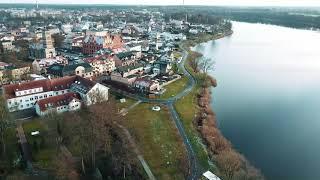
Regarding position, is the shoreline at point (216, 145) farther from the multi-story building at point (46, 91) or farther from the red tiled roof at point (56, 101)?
the red tiled roof at point (56, 101)

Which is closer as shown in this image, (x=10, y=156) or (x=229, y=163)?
(x=229, y=163)

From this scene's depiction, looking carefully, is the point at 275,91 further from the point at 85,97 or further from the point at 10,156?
the point at 10,156

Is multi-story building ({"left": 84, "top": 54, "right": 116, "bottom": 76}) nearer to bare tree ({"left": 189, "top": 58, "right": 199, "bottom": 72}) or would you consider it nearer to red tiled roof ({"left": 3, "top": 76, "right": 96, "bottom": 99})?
red tiled roof ({"left": 3, "top": 76, "right": 96, "bottom": 99})

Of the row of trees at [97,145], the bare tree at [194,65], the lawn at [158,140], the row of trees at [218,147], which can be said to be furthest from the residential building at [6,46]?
the row of trees at [97,145]

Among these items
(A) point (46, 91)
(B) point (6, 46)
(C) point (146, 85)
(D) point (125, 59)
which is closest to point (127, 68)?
(D) point (125, 59)

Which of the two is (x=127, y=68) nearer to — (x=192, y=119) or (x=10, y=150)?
(x=192, y=119)

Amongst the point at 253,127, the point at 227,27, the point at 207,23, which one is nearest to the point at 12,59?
the point at 253,127

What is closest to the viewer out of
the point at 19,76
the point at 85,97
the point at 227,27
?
the point at 85,97
